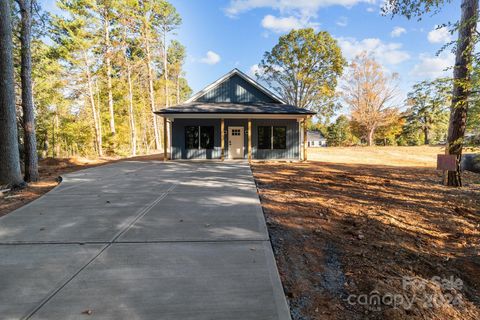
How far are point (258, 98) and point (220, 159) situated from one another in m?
4.68

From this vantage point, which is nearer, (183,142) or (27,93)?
(27,93)

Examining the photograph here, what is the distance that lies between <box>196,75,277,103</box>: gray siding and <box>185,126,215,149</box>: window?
207cm

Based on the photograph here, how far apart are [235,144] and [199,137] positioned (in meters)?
2.25

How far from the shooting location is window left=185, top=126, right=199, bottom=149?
14.5 m

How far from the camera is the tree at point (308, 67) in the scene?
2630 centimetres

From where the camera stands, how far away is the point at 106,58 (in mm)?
18484

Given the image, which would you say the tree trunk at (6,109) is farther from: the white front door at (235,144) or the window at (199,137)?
the white front door at (235,144)

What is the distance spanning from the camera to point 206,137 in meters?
14.6

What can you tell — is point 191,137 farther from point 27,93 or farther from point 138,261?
point 138,261

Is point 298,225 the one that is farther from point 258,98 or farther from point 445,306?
point 258,98

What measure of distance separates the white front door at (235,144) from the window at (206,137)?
1.12m

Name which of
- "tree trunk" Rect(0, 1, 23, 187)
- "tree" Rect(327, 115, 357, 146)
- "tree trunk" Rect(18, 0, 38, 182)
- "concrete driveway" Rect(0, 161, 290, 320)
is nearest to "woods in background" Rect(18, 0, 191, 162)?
"tree trunk" Rect(18, 0, 38, 182)

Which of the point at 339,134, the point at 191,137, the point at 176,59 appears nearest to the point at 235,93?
the point at 191,137

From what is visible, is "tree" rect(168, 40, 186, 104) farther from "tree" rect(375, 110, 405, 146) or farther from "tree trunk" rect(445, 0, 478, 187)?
"tree trunk" rect(445, 0, 478, 187)
